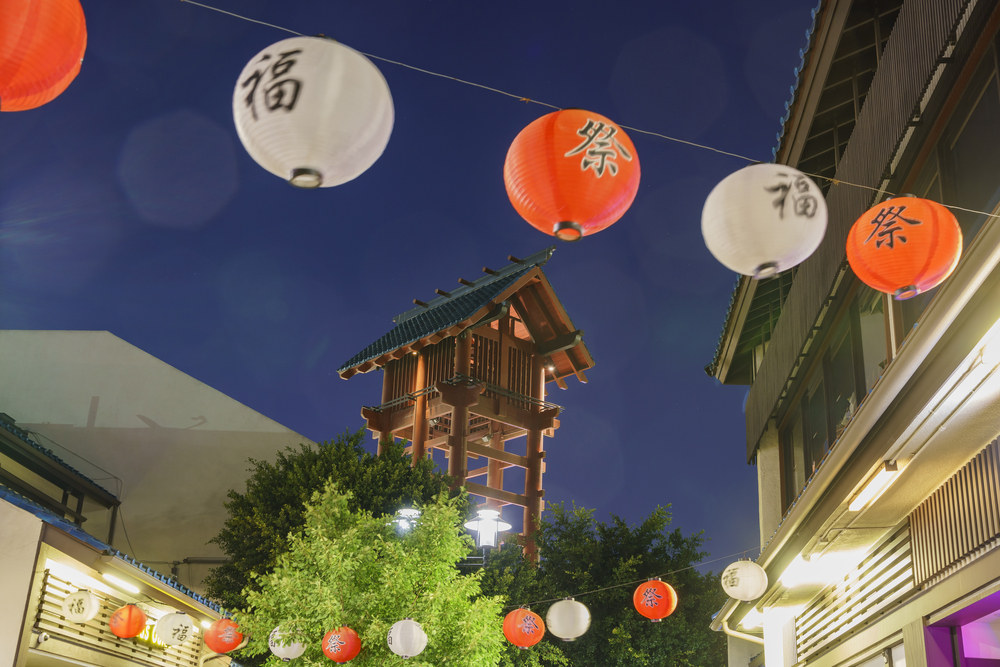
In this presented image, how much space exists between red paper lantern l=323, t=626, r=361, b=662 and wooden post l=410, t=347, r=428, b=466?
10.2 metres

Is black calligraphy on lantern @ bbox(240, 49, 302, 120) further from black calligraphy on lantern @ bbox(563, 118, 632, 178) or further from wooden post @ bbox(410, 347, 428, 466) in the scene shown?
wooden post @ bbox(410, 347, 428, 466)

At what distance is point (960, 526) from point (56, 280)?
11393 centimetres

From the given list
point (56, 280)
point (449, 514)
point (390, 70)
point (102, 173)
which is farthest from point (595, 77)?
point (449, 514)

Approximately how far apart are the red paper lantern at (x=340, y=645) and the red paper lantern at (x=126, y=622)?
123 inches

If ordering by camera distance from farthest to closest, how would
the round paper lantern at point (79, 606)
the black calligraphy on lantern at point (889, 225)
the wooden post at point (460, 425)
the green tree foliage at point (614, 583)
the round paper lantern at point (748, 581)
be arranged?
the wooden post at point (460, 425)
the green tree foliage at point (614, 583)
the round paper lantern at point (79, 606)
the round paper lantern at point (748, 581)
the black calligraphy on lantern at point (889, 225)

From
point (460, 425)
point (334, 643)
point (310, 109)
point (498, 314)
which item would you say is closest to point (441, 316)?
point (498, 314)

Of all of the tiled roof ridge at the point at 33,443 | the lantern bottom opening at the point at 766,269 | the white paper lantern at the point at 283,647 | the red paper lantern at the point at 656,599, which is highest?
the tiled roof ridge at the point at 33,443

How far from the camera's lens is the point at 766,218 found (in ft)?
20.1

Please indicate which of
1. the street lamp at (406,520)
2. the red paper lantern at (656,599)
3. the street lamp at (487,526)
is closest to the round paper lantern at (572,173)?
the red paper lantern at (656,599)

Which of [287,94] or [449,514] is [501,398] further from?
[287,94]

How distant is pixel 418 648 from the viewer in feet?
44.5

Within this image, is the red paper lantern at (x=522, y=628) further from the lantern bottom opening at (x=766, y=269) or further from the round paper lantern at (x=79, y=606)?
the lantern bottom opening at (x=766, y=269)

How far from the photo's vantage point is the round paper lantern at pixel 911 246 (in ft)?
20.0

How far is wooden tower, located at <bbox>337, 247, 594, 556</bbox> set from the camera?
25500 mm
